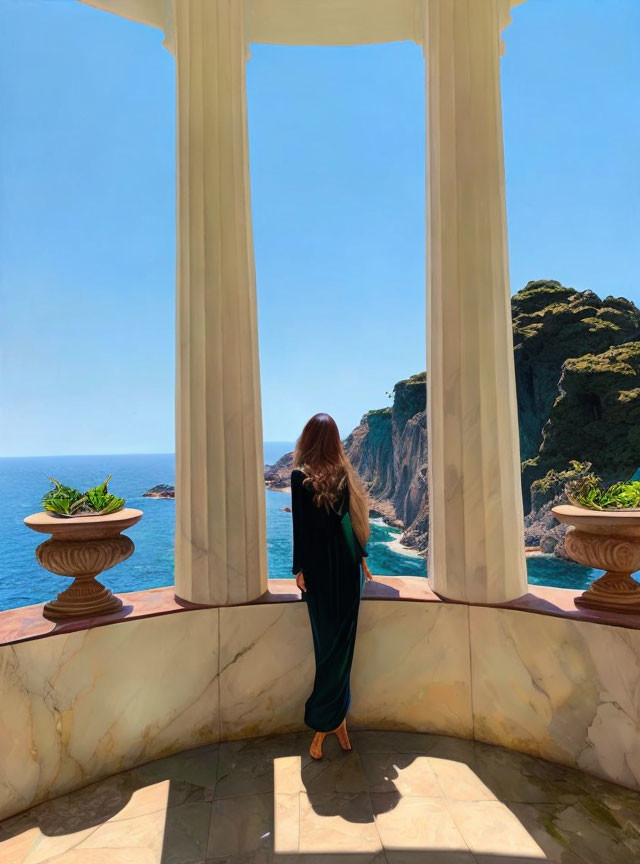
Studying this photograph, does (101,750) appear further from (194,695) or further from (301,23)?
(301,23)

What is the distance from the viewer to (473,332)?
3.30 meters

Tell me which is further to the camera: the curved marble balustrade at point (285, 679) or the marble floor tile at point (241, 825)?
the curved marble balustrade at point (285, 679)

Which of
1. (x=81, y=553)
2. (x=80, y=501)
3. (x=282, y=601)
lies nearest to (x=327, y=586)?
(x=282, y=601)

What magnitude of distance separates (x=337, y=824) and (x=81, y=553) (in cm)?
216

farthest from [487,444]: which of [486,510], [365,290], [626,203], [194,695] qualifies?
[365,290]

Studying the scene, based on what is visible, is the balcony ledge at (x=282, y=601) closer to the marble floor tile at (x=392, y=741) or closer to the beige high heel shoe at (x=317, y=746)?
the beige high heel shoe at (x=317, y=746)

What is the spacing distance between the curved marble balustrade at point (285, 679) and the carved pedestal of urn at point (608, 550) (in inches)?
5.6

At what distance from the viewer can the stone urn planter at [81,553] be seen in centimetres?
291

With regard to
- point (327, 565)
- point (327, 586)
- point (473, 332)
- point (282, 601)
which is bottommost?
point (282, 601)

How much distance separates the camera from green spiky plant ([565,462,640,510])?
3020 millimetres

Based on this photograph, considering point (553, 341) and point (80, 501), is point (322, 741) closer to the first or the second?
point (80, 501)

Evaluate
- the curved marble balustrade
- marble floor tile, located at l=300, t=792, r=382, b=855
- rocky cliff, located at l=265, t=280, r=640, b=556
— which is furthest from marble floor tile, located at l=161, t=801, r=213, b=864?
rocky cliff, located at l=265, t=280, r=640, b=556

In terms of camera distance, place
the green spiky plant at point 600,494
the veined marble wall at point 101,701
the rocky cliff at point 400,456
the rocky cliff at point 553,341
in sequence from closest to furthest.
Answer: the veined marble wall at point 101,701 < the green spiky plant at point 600,494 < the rocky cliff at point 553,341 < the rocky cliff at point 400,456

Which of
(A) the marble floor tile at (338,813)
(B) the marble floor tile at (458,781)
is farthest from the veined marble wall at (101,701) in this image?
(B) the marble floor tile at (458,781)
